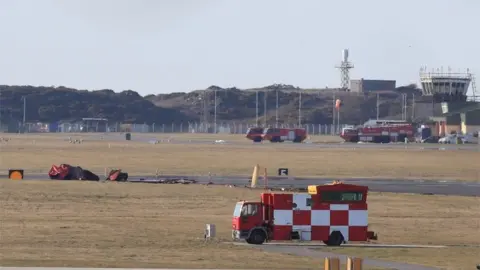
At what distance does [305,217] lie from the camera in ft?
123

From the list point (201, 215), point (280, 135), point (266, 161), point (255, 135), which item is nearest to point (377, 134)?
point (280, 135)

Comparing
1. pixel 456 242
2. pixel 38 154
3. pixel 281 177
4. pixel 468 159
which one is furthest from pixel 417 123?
pixel 456 242

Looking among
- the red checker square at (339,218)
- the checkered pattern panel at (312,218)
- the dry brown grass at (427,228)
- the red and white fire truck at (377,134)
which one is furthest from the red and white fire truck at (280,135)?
the red checker square at (339,218)

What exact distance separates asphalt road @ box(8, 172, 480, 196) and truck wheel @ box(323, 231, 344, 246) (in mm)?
24288

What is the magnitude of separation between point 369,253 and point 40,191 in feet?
77.5

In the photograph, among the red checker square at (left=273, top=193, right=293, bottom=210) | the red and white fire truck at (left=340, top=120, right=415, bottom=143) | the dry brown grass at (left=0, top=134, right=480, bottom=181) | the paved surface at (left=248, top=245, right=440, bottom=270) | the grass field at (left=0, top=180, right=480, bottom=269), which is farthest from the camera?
the red and white fire truck at (left=340, top=120, right=415, bottom=143)

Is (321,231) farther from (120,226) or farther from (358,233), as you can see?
(120,226)

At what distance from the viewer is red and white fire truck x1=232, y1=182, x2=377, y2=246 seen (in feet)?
122

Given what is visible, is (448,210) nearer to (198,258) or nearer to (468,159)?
(198,258)

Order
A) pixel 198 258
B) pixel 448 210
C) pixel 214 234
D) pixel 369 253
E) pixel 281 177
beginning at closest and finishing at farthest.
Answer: pixel 198 258 → pixel 369 253 → pixel 214 234 → pixel 448 210 → pixel 281 177

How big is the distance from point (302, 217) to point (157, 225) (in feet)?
24.2

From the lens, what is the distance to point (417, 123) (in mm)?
188750

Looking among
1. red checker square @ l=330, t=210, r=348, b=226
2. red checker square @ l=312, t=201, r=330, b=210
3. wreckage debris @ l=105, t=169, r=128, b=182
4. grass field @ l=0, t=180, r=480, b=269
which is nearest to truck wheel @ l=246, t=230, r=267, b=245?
grass field @ l=0, t=180, r=480, b=269

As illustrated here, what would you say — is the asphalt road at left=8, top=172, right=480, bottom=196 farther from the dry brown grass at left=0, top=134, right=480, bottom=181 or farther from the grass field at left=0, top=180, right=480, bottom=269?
the dry brown grass at left=0, top=134, right=480, bottom=181
